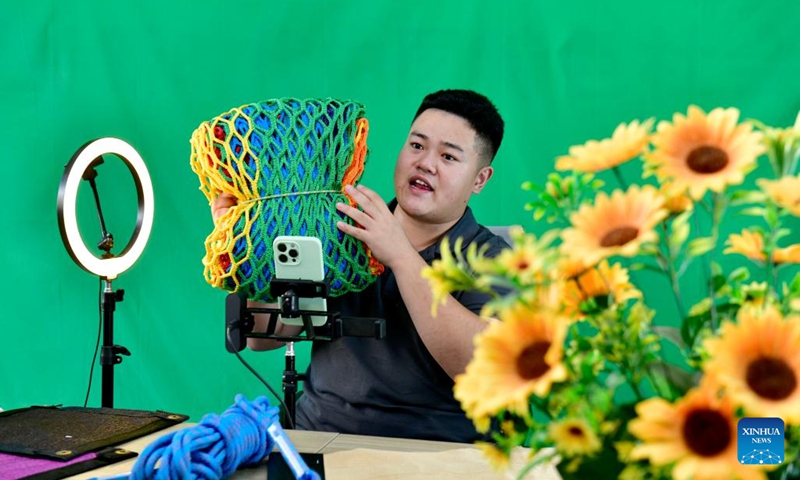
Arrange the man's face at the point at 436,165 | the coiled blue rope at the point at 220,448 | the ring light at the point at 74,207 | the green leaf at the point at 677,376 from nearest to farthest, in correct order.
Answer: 1. the green leaf at the point at 677,376
2. the coiled blue rope at the point at 220,448
3. the man's face at the point at 436,165
4. the ring light at the point at 74,207

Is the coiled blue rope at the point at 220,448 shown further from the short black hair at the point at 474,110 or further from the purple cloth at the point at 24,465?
the short black hair at the point at 474,110

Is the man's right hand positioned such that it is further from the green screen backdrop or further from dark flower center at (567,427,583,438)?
the green screen backdrop

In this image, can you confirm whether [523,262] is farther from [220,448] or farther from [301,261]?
[301,261]

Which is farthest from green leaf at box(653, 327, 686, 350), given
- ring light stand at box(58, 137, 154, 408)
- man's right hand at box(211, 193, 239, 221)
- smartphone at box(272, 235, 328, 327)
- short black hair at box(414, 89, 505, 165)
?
ring light stand at box(58, 137, 154, 408)

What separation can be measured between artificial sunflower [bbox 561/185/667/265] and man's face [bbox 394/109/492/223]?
3.87ft

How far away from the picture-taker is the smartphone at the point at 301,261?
1.23 metres

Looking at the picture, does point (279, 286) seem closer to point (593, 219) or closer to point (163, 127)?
point (593, 219)

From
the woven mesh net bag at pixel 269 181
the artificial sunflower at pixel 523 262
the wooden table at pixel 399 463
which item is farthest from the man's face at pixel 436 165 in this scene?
the artificial sunflower at pixel 523 262

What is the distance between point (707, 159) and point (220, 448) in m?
0.73

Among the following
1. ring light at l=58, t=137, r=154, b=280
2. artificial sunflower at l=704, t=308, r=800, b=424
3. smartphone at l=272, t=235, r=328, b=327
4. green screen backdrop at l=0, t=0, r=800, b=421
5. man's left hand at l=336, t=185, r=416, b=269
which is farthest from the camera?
green screen backdrop at l=0, t=0, r=800, b=421

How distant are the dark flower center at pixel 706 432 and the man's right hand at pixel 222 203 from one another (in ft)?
→ 3.10

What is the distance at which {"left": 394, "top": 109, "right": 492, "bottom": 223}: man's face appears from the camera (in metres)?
1.71

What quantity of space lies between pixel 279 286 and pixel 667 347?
44.0 inches

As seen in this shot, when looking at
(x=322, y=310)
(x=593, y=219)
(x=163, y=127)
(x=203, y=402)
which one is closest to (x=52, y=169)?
(x=163, y=127)
